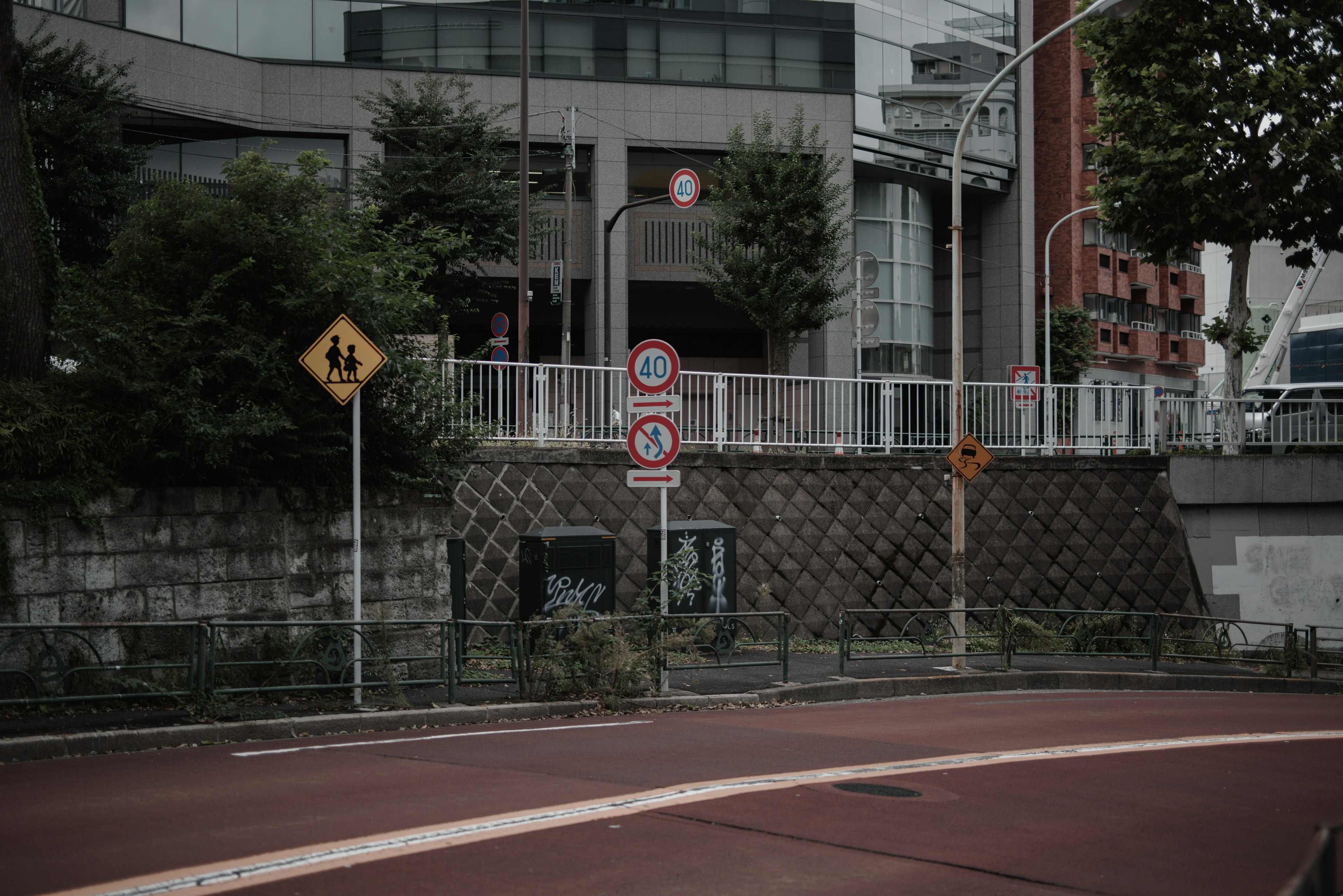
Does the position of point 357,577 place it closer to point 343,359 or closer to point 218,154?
point 343,359

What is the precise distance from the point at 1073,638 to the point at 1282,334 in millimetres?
16195

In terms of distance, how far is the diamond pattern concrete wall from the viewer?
16.9m

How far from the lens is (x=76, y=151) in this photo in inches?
1080

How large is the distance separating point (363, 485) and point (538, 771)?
5444mm

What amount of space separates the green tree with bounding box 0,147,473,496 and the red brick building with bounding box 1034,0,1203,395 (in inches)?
1577

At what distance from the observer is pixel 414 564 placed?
43.9 feet

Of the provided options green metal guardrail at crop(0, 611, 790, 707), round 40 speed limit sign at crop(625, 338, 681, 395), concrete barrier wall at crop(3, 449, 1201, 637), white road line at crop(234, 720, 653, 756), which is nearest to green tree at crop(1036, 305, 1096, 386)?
concrete barrier wall at crop(3, 449, 1201, 637)

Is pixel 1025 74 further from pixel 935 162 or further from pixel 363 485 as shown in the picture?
pixel 363 485

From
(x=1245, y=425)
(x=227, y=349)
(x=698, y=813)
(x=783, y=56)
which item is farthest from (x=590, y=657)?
(x=783, y=56)

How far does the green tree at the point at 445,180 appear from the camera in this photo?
2825 centimetres

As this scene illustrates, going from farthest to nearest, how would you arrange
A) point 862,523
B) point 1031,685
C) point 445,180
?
point 445,180, point 862,523, point 1031,685

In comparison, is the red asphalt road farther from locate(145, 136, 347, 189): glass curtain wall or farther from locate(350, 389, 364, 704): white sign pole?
locate(145, 136, 347, 189): glass curtain wall

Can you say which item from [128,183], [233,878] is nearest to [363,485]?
[233,878]

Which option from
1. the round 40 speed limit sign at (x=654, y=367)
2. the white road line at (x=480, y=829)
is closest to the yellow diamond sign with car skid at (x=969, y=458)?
the round 40 speed limit sign at (x=654, y=367)
